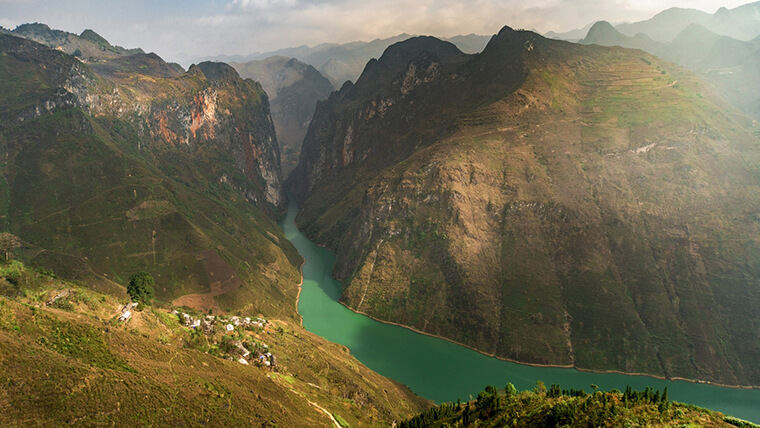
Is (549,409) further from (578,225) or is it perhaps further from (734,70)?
(734,70)

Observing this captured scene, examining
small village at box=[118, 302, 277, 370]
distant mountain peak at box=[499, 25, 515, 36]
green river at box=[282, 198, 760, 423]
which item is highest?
distant mountain peak at box=[499, 25, 515, 36]

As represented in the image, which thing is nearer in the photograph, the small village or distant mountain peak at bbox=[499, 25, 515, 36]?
the small village

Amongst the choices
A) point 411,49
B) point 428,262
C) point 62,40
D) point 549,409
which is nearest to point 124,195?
point 428,262

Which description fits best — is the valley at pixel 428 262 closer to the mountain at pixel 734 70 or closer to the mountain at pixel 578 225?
the mountain at pixel 578 225

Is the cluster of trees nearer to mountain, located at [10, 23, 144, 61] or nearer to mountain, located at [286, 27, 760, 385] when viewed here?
mountain, located at [286, 27, 760, 385]

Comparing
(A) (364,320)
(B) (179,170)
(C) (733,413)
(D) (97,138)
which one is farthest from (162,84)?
(C) (733,413)

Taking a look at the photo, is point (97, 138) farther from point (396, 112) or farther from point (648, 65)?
point (648, 65)

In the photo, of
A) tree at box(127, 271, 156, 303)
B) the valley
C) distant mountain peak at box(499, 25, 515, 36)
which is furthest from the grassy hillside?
distant mountain peak at box(499, 25, 515, 36)
